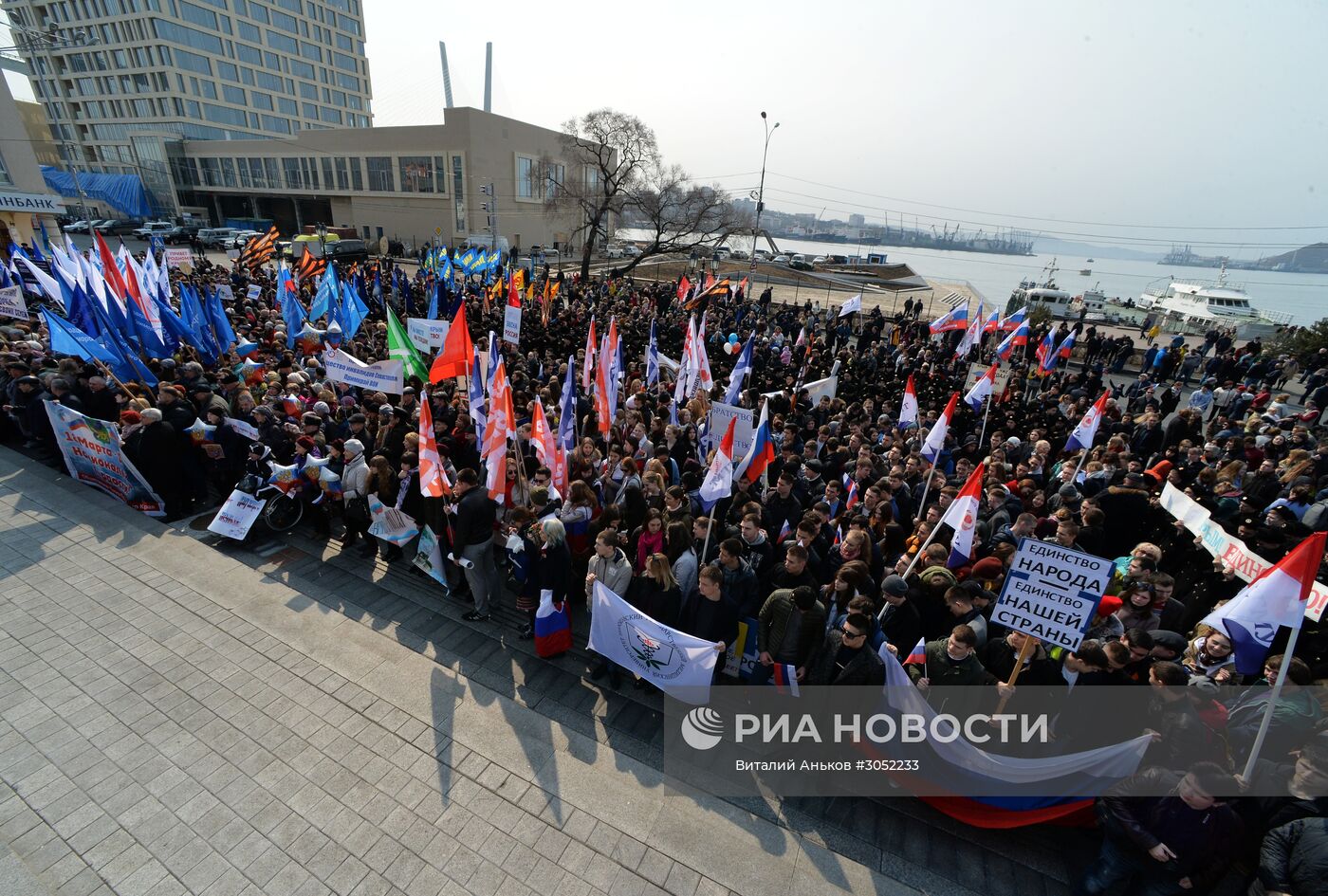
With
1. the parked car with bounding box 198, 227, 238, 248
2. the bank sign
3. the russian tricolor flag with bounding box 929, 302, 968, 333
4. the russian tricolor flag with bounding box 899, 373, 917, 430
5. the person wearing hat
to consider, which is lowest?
A: the parked car with bounding box 198, 227, 238, 248

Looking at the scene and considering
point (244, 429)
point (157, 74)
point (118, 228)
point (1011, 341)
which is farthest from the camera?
point (157, 74)

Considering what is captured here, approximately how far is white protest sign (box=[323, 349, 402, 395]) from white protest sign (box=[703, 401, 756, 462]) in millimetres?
5166

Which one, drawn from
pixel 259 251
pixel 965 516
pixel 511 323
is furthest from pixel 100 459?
pixel 259 251

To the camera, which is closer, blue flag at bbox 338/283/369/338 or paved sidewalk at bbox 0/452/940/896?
paved sidewalk at bbox 0/452/940/896

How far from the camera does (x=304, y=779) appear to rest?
16.4ft

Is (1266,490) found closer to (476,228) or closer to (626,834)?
(626,834)

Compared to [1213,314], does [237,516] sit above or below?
below

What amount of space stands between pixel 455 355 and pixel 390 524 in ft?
11.5

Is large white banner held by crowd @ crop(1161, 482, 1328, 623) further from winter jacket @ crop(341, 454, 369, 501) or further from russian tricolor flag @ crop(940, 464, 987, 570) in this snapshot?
winter jacket @ crop(341, 454, 369, 501)

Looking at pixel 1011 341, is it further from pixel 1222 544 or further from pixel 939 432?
pixel 1222 544

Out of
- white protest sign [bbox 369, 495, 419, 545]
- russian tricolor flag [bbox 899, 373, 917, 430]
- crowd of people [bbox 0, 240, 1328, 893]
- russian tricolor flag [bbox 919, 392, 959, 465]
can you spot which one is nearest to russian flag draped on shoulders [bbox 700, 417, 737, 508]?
crowd of people [bbox 0, 240, 1328, 893]

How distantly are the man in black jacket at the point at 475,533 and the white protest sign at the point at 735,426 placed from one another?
12.3ft

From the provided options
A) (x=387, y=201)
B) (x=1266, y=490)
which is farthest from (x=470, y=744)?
(x=387, y=201)

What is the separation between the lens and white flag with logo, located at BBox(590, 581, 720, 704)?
5.33 meters
